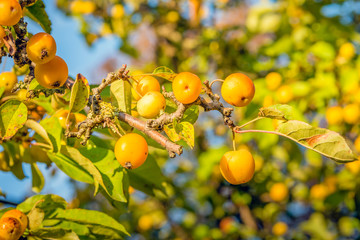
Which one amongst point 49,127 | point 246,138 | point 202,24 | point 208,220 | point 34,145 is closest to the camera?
point 49,127

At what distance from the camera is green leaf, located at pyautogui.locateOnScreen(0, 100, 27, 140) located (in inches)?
44.3

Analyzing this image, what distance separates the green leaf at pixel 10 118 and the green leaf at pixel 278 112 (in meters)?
0.83

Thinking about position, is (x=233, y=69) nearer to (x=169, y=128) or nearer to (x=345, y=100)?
(x=345, y=100)

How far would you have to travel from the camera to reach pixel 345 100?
2.86m

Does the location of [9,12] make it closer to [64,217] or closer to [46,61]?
[46,61]

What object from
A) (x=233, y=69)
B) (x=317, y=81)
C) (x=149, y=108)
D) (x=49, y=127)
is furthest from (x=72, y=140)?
(x=233, y=69)

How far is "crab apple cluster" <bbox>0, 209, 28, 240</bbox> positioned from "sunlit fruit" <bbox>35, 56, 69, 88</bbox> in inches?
19.3

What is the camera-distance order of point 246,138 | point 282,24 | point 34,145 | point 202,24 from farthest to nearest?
point 202,24 < point 282,24 < point 246,138 < point 34,145

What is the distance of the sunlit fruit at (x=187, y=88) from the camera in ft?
3.30

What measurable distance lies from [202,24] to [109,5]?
1.37m

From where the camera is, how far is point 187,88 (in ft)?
3.30

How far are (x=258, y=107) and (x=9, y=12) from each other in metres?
2.08

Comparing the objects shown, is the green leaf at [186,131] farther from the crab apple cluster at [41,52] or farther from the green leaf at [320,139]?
the crab apple cluster at [41,52]

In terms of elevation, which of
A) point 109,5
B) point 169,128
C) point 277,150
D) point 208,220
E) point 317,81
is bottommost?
point 208,220
